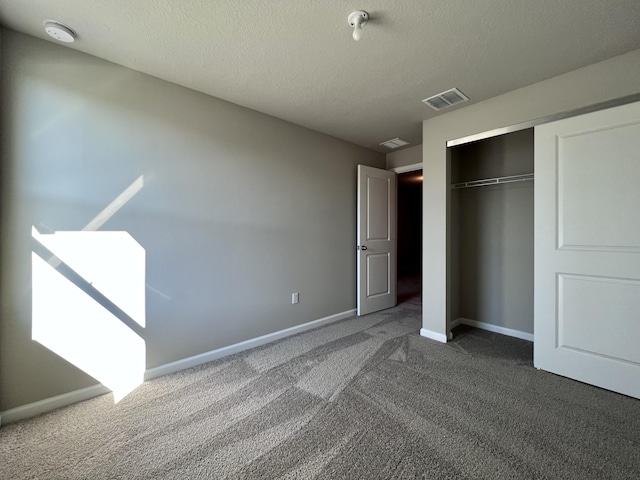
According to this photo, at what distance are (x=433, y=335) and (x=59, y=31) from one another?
13.0ft

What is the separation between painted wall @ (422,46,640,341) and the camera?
193 centimetres

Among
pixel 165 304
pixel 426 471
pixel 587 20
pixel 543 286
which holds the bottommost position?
pixel 426 471

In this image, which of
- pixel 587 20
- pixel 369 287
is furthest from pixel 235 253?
pixel 587 20

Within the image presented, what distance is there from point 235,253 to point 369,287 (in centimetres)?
207

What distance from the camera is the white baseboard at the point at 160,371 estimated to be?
171 cm

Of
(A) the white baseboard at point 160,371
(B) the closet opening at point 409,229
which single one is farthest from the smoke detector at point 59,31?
(B) the closet opening at point 409,229

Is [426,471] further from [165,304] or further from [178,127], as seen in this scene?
[178,127]

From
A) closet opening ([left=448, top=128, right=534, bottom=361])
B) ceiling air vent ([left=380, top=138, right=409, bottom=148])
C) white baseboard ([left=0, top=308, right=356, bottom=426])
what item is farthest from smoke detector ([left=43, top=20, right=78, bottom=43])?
closet opening ([left=448, top=128, right=534, bottom=361])

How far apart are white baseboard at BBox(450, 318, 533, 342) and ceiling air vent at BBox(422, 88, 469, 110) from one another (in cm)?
255

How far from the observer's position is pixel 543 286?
226cm

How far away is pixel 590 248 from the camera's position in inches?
79.6

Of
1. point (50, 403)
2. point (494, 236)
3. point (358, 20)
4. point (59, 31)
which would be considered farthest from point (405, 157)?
point (50, 403)

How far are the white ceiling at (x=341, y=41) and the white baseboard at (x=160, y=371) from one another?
2.42 m

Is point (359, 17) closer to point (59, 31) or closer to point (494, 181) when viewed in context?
point (59, 31)
